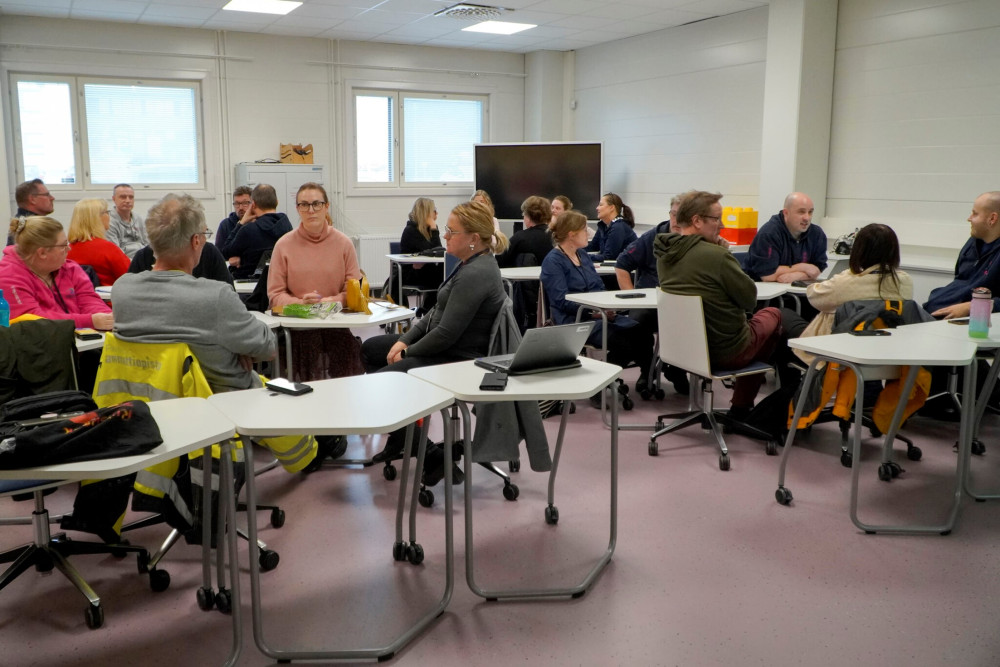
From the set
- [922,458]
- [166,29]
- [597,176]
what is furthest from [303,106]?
[922,458]

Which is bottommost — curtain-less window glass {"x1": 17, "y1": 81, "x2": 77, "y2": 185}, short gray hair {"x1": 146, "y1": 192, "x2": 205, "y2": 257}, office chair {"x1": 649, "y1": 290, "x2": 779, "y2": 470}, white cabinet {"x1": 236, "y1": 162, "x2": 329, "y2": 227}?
office chair {"x1": 649, "y1": 290, "x2": 779, "y2": 470}

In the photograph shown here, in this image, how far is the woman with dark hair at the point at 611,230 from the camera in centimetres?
691

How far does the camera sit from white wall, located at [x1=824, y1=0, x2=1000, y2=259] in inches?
229

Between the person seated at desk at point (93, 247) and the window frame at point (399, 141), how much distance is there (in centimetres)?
507

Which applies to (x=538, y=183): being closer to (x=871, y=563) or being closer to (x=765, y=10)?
(x=765, y=10)

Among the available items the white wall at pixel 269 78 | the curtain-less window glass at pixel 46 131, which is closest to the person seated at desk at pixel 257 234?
the white wall at pixel 269 78

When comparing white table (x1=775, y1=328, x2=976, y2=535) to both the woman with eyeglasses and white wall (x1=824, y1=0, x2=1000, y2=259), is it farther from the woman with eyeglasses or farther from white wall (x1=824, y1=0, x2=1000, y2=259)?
white wall (x1=824, y1=0, x2=1000, y2=259)

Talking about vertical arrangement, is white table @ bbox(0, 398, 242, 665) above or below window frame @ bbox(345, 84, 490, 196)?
below

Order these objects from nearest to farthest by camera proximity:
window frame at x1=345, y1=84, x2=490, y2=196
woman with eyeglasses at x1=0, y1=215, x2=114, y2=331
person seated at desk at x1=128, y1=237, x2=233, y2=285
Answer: woman with eyeglasses at x1=0, y1=215, x2=114, y2=331, person seated at desk at x1=128, y1=237, x2=233, y2=285, window frame at x1=345, y1=84, x2=490, y2=196

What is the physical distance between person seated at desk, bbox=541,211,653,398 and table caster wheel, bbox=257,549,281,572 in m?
2.50

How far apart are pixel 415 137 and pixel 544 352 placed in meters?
7.95

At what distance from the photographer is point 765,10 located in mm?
7414

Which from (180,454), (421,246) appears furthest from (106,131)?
(180,454)

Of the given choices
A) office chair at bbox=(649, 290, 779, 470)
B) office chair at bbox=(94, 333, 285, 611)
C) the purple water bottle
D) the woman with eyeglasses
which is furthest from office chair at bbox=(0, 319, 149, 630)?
the purple water bottle
